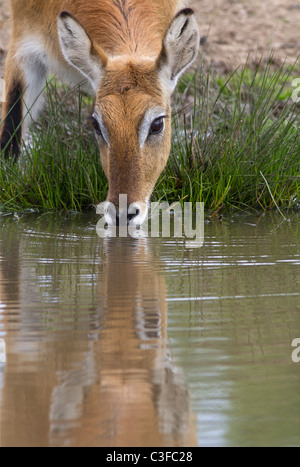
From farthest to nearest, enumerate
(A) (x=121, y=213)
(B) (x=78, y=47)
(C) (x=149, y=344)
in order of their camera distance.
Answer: (B) (x=78, y=47) < (A) (x=121, y=213) < (C) (x=149, y=344)

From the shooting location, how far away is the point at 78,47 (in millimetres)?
5961

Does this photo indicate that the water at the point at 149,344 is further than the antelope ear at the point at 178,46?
No

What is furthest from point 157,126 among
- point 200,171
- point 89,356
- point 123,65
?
point 89,356

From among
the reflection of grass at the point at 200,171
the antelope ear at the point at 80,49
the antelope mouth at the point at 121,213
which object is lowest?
the reflection of grass at the point at 200,171

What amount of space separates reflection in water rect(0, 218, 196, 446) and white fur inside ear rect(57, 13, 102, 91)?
66.7 inches

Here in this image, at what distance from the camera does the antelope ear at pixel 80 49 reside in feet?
19.1

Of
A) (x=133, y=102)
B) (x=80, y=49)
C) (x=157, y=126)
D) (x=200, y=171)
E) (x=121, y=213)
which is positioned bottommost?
(x=200, y=171)

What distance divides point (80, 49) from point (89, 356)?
3446mm

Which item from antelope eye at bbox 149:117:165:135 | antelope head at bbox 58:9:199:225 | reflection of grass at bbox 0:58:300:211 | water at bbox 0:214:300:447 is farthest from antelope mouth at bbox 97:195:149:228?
reflection of grass at bbox 0:58:300:211

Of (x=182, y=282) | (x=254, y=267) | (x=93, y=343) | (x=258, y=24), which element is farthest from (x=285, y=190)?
(x=258, y=24)

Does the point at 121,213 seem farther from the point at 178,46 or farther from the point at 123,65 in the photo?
the point at 178,46

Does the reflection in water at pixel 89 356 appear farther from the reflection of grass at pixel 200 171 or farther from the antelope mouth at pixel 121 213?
the reflection of grass at pixel 200 171

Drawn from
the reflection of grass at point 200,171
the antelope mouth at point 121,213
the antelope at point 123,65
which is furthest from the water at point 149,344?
the reflection of grass at point 200,171

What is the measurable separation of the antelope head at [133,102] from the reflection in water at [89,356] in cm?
61
